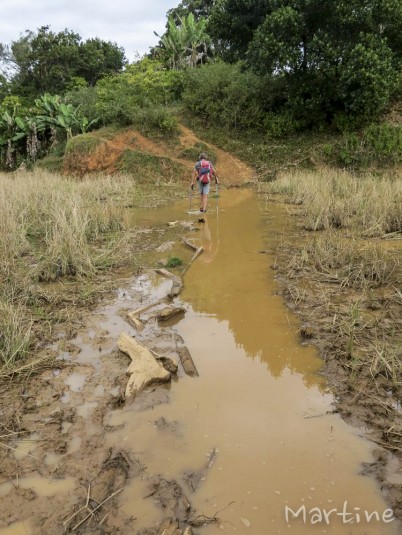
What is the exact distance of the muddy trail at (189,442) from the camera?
2297 millimetres

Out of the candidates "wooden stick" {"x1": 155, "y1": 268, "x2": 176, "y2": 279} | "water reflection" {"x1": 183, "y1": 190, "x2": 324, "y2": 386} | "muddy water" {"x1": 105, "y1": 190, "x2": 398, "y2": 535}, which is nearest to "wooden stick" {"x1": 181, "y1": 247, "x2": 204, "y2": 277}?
"water reflection" {"x1": 183, "y1": 190, "x2": 324, "y2": 386}

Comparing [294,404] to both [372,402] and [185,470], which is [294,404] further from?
[185,470]

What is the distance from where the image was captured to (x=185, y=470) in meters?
2.61

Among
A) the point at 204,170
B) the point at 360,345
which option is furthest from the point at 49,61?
the point at 360,345

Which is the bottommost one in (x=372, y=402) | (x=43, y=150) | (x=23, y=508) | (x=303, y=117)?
(x=23, y=508)

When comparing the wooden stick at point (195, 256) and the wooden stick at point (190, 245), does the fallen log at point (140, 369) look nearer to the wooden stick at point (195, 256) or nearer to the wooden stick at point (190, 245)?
the wooden stick at point (195, 256)

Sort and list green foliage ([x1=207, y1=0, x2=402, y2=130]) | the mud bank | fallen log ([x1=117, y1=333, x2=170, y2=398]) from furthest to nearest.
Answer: green foliage ([x1=207, y1=0, x2=402, y2=130]), fallen log ([x1=117, y1=333, x2=170, y2=398]), the mud bank

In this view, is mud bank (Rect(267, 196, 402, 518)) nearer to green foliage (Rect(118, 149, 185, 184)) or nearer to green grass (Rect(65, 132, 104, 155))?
green foliage (Rect(118, 149, 185, 184))

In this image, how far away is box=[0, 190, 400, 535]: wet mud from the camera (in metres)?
2.31

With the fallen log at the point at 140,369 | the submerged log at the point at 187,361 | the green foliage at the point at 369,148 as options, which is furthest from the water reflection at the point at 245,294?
the green foliage at the point at 369,148

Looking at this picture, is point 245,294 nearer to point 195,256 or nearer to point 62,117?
point 195,256

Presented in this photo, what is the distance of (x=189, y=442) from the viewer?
9.31 ft

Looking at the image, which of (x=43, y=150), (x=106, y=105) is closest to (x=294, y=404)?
(x=106, y=105)

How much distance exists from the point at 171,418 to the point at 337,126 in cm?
1911
